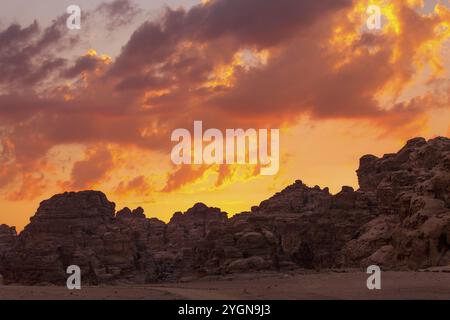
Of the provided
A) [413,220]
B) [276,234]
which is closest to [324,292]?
[413,220]

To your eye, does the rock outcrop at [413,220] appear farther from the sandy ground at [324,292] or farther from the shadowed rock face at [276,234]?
the sandy ground at [324,292]

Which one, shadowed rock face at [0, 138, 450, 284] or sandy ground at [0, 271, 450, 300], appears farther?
shadowed rock face at [0, 138, 450, 284]

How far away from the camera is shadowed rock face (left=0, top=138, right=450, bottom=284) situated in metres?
66.7

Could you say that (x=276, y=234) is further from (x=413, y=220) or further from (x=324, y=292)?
(x=324, y=292)

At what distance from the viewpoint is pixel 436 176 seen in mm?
67562

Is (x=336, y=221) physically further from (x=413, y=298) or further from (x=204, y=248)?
(x=413, y=298)

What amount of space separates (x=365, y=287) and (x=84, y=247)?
318ft

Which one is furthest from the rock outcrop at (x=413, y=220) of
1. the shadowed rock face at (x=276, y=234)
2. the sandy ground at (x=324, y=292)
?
the sandy ground at (x=324, y=292)

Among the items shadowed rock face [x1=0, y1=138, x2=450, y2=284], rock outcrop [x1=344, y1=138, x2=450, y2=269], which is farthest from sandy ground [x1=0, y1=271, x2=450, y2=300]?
shadowed rock face [x1=0, y1=138, x2=450, y2=284]

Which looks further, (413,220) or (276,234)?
(276,234)

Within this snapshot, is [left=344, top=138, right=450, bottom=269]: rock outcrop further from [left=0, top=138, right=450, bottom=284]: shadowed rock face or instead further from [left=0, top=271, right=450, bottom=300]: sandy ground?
[left=0, top=271, right=450, bottom=300]: sandy ground

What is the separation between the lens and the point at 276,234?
107188mm

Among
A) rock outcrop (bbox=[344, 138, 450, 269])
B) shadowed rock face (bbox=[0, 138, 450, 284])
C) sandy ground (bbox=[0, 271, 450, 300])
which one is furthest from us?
shadowed rock face (bbox=[0, 138, 450, 284])
